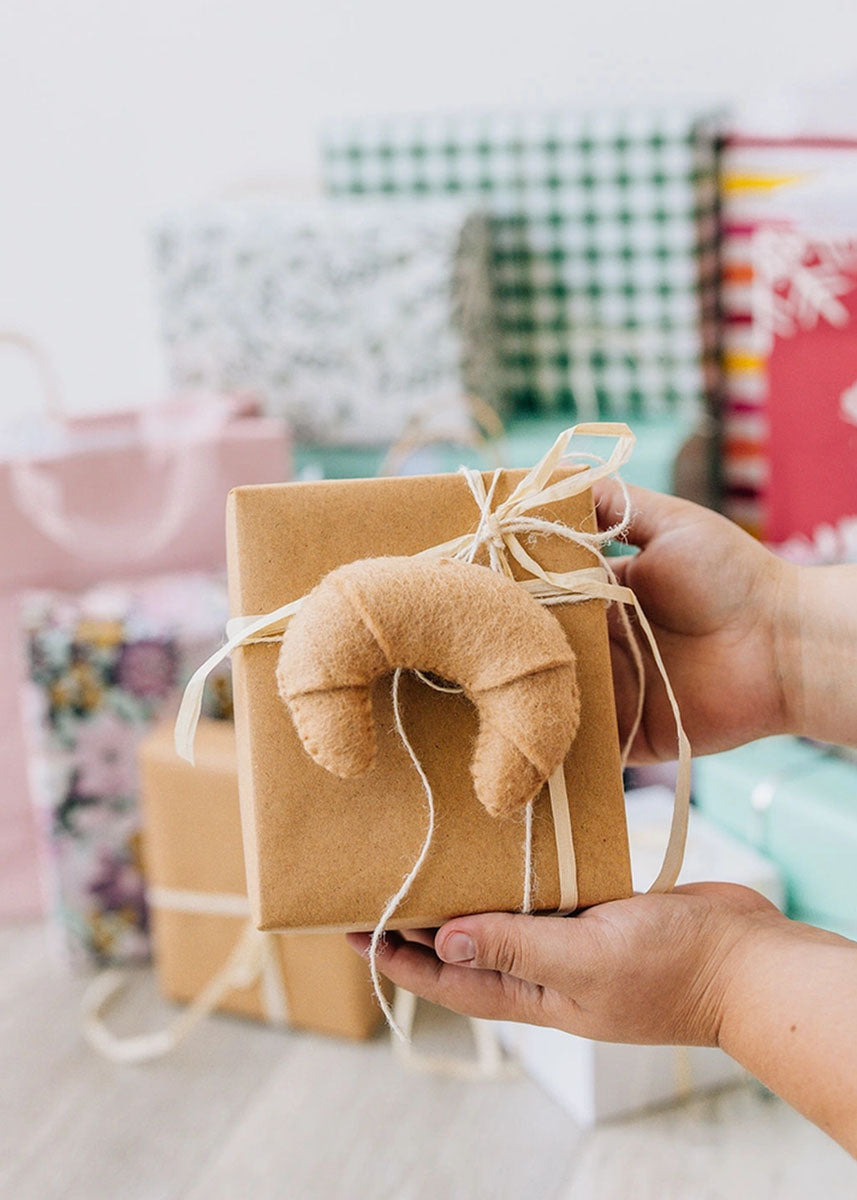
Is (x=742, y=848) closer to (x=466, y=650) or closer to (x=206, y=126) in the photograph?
(x=466, y=650)

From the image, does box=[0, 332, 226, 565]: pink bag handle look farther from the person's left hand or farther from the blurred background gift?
the person's left hand

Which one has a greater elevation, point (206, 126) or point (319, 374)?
point (206, 126)

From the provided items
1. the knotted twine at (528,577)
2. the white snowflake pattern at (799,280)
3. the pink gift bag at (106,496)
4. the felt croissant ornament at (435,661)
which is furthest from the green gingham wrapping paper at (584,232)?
the felt croissant ornament at (435,661)

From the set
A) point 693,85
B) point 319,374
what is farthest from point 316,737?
point 693,85

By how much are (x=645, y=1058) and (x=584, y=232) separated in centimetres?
106

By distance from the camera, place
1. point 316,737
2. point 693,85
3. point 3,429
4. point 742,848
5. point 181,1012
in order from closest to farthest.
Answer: point 316,737 < point 742,848 < point 181,1012 < point 3,429 < point 693,85

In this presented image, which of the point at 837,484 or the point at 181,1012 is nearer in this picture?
the point at 181,1012

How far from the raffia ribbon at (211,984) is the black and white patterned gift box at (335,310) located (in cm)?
67

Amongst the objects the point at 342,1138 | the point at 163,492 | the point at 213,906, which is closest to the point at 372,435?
the point at 163,492

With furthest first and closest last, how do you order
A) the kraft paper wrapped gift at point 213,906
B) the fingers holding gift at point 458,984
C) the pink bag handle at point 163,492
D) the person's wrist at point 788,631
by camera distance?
1. the pink bag handle at point 163,492
2. the kraft paper wrapped gift at point 213,906
3. the person's wrist at point 788,631
4. the fingers holding gift at point 458,984

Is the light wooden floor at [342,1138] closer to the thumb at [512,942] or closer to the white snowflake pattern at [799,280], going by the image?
the thumb at [512,942]

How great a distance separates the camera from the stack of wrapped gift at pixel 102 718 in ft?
4.45

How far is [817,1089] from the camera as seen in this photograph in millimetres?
611

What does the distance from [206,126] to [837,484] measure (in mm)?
1167
